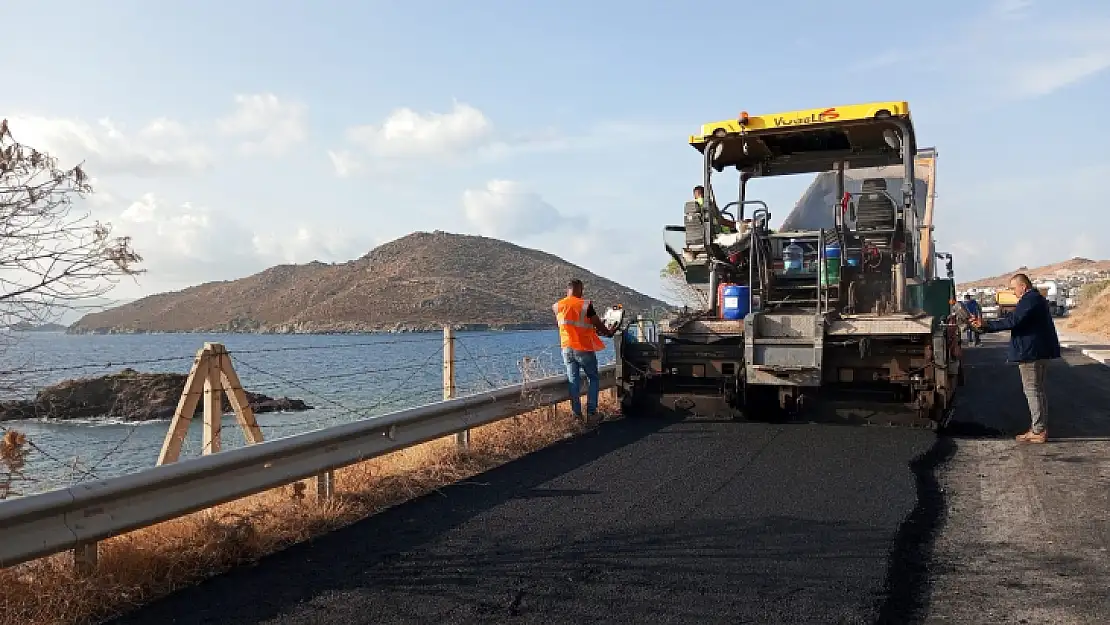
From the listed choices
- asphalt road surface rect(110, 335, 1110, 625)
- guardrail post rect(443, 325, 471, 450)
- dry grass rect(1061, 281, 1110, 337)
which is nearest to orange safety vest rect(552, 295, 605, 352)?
guardrail post rect(443, 325, 471, 450)

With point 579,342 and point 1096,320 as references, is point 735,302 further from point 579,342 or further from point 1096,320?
point 1096,320

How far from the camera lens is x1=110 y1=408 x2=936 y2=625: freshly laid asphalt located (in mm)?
4047

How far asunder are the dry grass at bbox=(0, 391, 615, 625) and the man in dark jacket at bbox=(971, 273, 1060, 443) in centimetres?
512

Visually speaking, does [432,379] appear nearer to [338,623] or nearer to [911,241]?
[911,241]

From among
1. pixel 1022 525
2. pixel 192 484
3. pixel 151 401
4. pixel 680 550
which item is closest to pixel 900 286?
pixel 1022 525

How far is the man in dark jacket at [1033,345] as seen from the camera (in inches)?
342

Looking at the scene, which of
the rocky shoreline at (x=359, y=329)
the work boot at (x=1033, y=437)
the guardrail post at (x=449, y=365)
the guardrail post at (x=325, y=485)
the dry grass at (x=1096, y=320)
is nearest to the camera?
the guardrail post at (x=325, y=485)

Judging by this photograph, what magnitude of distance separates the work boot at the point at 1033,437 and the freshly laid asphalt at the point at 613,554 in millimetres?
2092

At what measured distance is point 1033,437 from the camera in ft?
28.3

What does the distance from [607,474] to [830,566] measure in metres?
2.58

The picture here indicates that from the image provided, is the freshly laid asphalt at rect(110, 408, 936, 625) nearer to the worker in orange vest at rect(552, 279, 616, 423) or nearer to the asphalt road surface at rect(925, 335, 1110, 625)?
the asphalt road surface at rect(925, 335, 1110, 625)

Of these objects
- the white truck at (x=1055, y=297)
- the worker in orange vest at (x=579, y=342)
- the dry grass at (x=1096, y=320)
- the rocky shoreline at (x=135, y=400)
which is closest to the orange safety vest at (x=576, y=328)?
the worker in orange vest at (x=579, y=342)

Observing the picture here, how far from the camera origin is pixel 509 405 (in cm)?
873

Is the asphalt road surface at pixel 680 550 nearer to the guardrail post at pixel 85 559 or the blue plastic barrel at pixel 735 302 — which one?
the guardrail post at pixel 85 559
